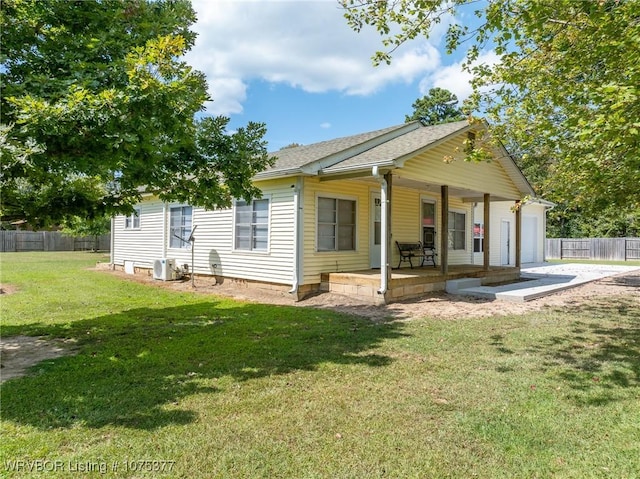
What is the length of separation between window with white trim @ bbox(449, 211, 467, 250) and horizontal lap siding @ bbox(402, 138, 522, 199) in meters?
1.78

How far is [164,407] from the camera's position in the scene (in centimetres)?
358

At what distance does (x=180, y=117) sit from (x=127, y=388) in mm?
2883

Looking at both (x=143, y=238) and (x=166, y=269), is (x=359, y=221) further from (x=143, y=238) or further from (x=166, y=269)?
(x=143, y=238)

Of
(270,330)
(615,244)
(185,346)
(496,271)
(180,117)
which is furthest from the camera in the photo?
(615,244)

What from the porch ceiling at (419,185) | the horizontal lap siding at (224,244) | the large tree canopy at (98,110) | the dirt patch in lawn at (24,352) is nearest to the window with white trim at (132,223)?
the horizontal lap siding at (224,244)

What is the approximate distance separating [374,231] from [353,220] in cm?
89

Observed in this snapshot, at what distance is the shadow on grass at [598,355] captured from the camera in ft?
13.5

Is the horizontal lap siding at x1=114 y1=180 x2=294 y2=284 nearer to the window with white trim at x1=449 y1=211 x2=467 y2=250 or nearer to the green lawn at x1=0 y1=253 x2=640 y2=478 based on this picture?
the green lawn at x1=0 y1=253 x2=640 y2=478

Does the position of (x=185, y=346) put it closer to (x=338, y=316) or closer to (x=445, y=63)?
(x=338, y=316)

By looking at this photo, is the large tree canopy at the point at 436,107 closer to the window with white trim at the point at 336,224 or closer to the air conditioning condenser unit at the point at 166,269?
the window with white trim at the point at 336,224

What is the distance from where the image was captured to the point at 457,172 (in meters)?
11.3

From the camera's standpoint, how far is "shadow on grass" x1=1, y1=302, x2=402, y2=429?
352 centimetres

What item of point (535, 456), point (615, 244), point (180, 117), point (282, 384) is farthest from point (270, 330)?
point (615, 244)

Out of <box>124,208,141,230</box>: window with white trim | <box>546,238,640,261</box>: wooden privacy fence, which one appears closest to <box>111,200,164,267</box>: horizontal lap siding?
<box>124,208,141,230</box>: window with white trim
